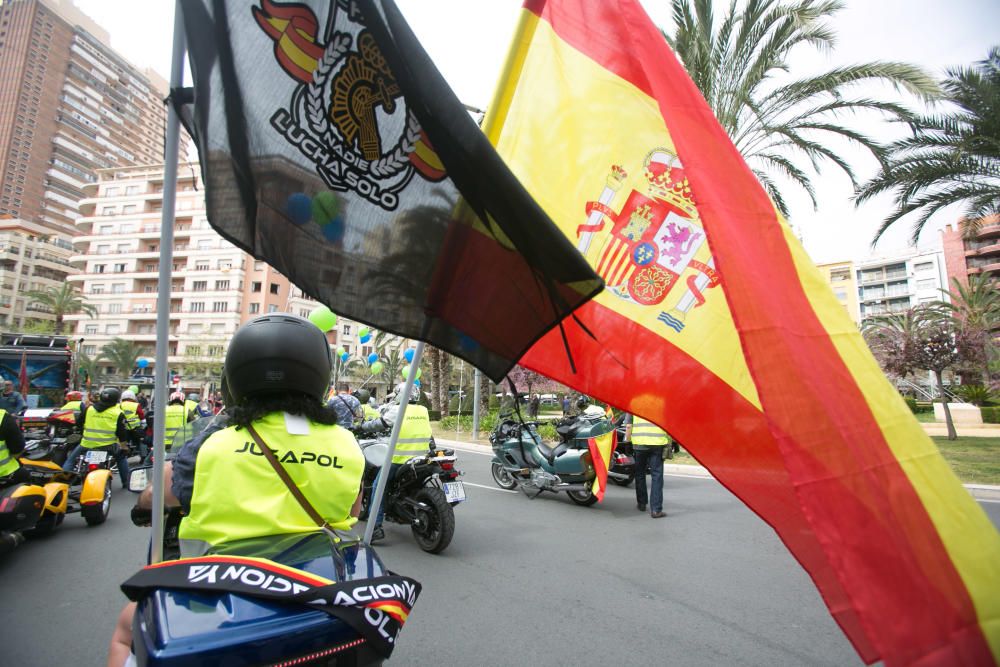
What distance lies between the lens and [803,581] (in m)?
4.78

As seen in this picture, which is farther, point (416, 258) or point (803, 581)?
point (803, 581)

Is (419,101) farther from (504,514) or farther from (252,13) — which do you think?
(504,514)

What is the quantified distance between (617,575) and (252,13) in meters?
4.99

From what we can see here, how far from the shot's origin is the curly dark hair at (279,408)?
5.85 ft

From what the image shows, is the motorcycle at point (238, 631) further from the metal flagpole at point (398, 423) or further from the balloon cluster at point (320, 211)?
the balloon cluster at point (320, 211)

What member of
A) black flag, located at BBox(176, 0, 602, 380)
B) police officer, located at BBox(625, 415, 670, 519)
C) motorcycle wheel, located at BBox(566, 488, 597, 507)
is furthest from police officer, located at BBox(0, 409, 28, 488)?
police officer, located at BBox(625, 415, 670, 519)

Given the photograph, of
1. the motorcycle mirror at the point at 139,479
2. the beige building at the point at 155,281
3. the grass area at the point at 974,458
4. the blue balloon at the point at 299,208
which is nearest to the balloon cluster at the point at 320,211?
the blue balloon at the point at 299,208

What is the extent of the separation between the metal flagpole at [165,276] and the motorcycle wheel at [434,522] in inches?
158

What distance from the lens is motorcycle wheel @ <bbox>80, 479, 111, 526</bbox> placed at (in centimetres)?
653

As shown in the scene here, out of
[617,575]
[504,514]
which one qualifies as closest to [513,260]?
[617,575]

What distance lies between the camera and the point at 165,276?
1666mm

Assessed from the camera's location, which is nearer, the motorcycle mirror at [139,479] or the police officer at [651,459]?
the motorcycle mirror at [139,479]

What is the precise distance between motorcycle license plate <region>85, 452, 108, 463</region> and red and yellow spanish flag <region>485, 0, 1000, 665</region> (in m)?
7.90

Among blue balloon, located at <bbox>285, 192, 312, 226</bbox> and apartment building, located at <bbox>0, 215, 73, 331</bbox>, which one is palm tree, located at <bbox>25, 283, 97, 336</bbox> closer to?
apartment building, located at <bbox>0, 215, 73, 331</bbox>
